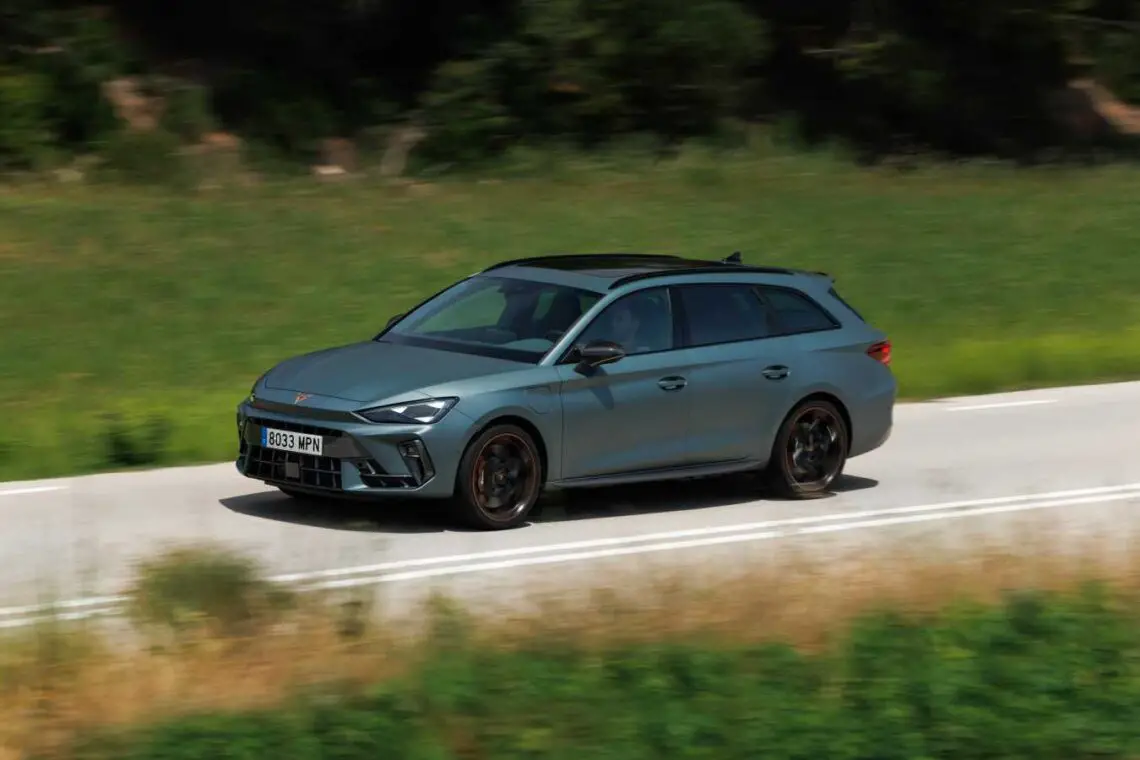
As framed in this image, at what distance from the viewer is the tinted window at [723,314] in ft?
41.1

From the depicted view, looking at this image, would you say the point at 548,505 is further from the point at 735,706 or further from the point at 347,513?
the point at 735,706

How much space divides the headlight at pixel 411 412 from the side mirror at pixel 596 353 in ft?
3.16

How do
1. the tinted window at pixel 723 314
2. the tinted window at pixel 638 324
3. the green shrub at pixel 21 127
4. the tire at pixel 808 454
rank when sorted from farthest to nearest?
1. the green shrub at pixel 21 127
2. the tire at pixel 808 454
3. the tinted window at pixel 723 314
4. the tinted window at pixel 638 324

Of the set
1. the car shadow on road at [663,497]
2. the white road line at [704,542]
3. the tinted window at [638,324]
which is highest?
the tinted window at [638,324]

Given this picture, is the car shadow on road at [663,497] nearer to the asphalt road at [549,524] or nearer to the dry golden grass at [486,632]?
the asphalt road at [549,524]

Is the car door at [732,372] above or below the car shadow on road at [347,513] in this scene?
above

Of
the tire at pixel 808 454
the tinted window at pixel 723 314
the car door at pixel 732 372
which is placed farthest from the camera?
the tire at pixel 808 454

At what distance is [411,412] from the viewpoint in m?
11.0

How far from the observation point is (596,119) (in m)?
32.9

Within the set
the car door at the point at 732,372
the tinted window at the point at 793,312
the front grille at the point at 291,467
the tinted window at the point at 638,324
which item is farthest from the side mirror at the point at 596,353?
Answer: the tinted window at the point at 793,312

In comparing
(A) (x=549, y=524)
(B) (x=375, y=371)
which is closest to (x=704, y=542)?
(A) (x=549, y=524)

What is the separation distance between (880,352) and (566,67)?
19.7 meters

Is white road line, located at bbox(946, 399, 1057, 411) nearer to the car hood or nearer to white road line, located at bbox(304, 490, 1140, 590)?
white road line, located at bbox(304, 490, 1140, 590)

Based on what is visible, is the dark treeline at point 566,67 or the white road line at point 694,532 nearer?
the white road line at point 694,532
